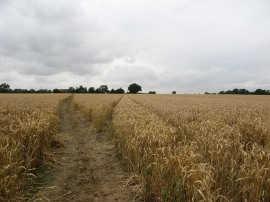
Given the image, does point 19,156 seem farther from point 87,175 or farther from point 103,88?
point 103,88

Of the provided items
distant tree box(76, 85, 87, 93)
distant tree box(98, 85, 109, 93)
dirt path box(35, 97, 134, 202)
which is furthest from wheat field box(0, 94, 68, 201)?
distant tree box(98, 85, 109, 93)

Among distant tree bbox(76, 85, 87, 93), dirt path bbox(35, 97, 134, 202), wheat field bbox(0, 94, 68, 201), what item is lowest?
dirt path bbox(35, 97, 134, 202)

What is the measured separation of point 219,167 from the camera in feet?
16.0

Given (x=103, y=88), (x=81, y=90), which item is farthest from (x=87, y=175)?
(x=103, y=88)

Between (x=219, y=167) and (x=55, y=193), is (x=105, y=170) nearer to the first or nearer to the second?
(x=55, y=193)

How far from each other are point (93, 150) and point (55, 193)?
4.09m

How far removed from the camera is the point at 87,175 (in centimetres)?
688

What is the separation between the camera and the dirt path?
5.60 metres

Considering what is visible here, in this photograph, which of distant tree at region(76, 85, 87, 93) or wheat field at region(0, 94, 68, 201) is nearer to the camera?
wheat field at region(0, 94, 68, 201)

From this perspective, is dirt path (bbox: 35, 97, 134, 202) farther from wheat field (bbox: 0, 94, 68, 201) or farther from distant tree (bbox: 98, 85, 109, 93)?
distant tree (bbox: 98, 85, 109, 93)

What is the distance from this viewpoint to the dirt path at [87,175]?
560 cm

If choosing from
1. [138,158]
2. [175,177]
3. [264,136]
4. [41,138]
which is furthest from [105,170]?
[264,136]

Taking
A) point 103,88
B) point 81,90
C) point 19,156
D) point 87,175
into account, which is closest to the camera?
point 19,156

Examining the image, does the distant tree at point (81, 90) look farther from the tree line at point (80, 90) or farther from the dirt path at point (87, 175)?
the dirt path at point (87, 175)
